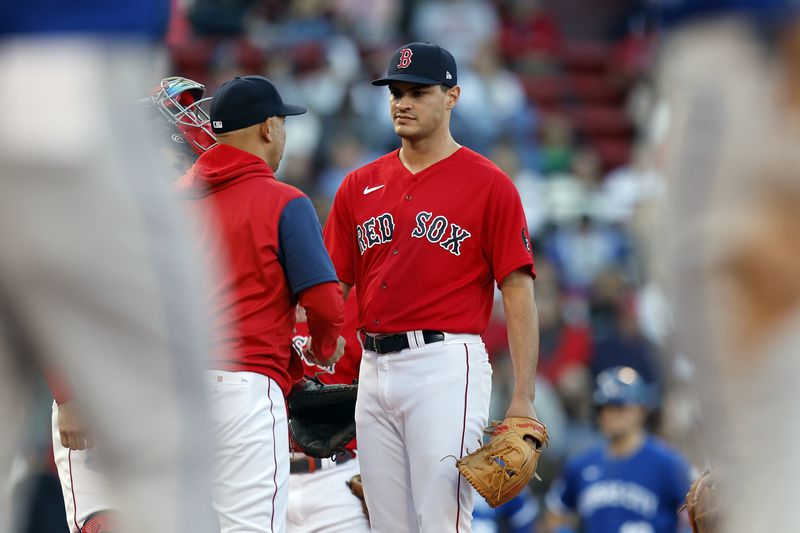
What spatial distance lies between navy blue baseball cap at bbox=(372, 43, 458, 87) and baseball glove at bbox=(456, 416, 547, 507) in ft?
4.78

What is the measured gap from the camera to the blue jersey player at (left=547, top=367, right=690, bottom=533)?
25.2ft

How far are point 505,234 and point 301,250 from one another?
91 centimetres

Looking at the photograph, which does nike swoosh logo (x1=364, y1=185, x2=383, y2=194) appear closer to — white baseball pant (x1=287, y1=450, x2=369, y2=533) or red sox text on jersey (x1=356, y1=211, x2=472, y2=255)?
red sox text on jersey (x1=356, y1=211, x2=472, y2=255)

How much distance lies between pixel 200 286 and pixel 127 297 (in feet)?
0.49

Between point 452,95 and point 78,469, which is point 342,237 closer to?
point 452,95

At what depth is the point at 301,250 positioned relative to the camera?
4508 millimetres

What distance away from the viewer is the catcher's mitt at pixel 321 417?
5199 mm

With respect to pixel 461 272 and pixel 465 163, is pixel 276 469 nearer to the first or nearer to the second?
pixel 461 272

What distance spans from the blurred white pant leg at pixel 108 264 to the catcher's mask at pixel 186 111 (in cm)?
307

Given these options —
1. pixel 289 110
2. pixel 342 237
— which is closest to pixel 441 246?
pixel 342 237

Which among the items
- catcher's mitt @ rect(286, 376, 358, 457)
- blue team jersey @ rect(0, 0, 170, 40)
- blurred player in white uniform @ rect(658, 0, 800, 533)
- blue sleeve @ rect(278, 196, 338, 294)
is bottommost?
catcher's mitt @ rect(286, 376, 358, 457)

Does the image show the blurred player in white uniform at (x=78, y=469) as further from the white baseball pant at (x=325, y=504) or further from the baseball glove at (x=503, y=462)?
the baseball glove at (x=503, y=462)

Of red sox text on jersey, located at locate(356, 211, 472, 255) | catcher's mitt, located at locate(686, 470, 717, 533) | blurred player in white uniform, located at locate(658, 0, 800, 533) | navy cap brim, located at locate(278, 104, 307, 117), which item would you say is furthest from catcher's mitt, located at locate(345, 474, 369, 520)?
blurred player in white uniform, located at locate(658, 0, 800, 533)

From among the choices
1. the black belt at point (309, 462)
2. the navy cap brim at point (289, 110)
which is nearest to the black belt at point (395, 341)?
the black belt at point (309, 462)
